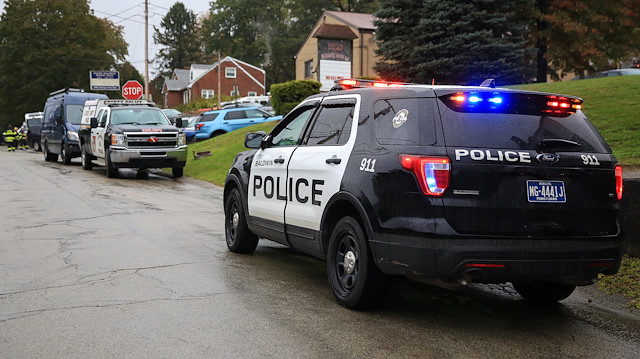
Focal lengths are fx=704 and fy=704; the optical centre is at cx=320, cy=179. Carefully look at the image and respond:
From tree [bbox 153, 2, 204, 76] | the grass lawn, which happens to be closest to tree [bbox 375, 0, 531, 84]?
the grass lawn

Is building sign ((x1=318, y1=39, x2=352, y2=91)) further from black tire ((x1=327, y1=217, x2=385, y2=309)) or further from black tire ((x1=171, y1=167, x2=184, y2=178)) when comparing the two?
black tire ((x1=327, y1=217, x2=385, y2=309))

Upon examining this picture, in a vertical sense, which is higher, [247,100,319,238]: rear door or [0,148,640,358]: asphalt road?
[247,100,319,238]: rear door

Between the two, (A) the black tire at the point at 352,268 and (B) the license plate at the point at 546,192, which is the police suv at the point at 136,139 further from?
(B) the license plate at the point at 546,192

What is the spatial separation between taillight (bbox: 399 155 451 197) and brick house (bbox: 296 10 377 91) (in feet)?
68.0

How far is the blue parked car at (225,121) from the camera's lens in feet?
104

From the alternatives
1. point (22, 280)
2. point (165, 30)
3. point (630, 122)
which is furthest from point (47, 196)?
point (165, 30)

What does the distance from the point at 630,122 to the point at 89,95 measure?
67.9 feet

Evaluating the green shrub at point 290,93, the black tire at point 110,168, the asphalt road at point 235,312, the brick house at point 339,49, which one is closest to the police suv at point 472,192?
the asphalt road at point 235,312

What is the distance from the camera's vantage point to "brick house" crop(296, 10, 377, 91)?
33.4 metres

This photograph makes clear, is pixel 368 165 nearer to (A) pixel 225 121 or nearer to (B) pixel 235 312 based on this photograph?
(B) pixel 235 312

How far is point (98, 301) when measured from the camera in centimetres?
595

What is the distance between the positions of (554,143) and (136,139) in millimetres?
15529

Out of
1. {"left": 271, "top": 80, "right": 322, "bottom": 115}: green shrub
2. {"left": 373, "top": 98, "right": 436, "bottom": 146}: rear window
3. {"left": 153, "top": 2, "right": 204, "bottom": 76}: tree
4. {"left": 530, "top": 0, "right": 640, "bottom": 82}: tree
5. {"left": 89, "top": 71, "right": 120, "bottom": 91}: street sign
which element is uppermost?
{"left": 153, "top": 2, "right": 204, "bottom": 76}: tree

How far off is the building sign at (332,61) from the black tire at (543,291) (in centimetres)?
2719
